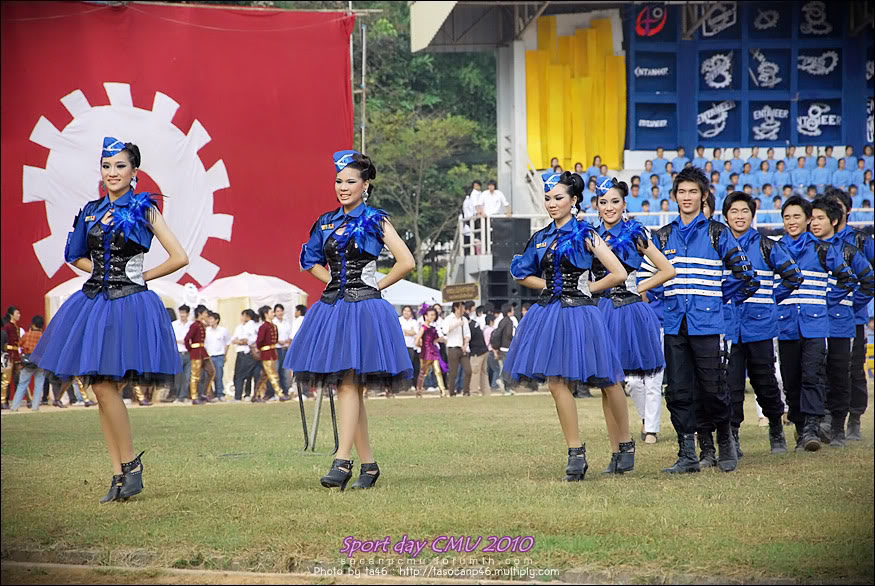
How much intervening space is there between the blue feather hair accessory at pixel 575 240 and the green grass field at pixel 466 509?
1633mm

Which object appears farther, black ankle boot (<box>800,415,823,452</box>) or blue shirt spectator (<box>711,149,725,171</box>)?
blue shirt spectator (<box>711,149,725,171</box>)

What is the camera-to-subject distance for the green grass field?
591 cm

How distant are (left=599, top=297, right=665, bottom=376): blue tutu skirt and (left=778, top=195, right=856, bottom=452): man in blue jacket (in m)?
2.71

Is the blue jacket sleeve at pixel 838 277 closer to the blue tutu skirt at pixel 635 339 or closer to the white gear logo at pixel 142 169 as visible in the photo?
the blue tutu skirt at pixel 635 339

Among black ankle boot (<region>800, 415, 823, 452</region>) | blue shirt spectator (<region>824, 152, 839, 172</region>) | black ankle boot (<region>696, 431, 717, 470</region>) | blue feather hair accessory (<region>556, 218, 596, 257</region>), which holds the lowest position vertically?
black ankle boot (<region>800, 415, 823, 452</region>)

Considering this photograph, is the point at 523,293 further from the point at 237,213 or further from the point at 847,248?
the point at 847,248

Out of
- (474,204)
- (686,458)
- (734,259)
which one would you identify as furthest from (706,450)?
(474,204)

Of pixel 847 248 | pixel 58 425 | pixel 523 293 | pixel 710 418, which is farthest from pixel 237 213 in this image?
pixel 710 418

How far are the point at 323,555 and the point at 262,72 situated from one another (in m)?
23.4

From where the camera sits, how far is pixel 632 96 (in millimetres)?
36438

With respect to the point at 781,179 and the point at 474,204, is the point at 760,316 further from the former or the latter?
the point at 781,179

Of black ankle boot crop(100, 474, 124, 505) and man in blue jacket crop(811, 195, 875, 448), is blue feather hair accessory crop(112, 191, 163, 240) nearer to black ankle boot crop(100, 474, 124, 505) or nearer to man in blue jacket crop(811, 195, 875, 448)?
black ankle boot crop(100, 474, 124, 505)

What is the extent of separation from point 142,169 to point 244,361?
19.8ft

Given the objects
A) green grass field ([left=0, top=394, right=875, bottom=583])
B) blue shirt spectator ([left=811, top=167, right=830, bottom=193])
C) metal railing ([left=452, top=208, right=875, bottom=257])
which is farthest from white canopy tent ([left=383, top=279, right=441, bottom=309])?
green grass field ([left=0, top=394, right=875, bottom=583])
